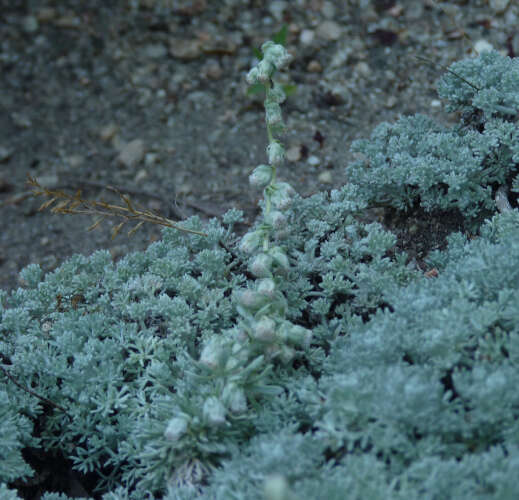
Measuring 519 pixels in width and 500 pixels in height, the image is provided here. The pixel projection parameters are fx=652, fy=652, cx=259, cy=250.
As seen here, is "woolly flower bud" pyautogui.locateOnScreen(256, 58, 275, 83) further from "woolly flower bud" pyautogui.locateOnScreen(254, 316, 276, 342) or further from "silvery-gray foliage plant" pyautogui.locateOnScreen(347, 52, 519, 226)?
"woolly flower bud" pyautogui.locateOnScreen(254, 316, 276, 342)

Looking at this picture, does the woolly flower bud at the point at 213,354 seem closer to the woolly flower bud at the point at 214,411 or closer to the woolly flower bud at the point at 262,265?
the woolly flower bud at the point at 214,411

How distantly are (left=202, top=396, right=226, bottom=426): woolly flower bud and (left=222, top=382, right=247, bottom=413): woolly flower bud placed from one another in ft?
0.09

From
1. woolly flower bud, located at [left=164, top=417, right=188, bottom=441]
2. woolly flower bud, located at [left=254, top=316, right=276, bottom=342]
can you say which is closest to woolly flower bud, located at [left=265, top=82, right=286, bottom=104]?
woolly flower bud, located at [left=254, top=316, right=276, bottom=342]

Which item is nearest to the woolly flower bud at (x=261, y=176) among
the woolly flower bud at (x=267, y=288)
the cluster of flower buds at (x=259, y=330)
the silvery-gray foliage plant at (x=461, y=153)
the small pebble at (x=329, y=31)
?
the cluster of flower buds at (x=259, y=330)

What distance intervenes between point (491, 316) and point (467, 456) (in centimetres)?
45

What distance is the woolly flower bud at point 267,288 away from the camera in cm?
218

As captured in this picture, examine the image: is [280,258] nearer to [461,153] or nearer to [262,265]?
[262,265]

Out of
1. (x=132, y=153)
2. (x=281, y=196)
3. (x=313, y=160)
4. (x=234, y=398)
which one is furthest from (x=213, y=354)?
(x=132, y=153)

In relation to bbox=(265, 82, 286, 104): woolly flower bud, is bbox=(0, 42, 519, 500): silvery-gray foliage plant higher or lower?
Result: lower

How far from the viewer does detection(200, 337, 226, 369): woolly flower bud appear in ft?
6.88

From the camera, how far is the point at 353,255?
274 centimetres

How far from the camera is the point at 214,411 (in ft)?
6.55

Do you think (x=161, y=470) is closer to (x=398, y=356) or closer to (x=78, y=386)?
(x=78, y=386)

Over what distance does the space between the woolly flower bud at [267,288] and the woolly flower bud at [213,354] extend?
0.22 m
